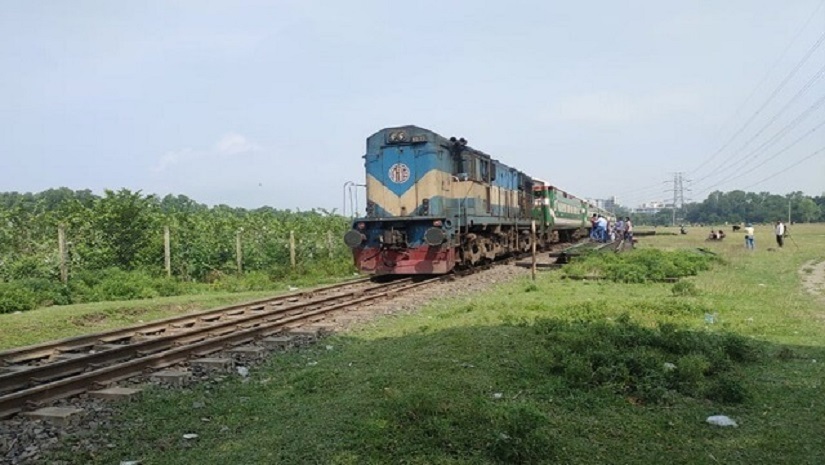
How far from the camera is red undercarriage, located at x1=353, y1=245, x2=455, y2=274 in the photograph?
57.6ft

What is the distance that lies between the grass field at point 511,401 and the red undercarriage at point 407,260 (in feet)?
23.7

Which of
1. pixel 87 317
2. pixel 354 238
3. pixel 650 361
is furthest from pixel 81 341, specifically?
pixel 354 238

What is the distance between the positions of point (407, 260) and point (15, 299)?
30.8ft

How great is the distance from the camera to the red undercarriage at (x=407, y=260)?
57.6 ft

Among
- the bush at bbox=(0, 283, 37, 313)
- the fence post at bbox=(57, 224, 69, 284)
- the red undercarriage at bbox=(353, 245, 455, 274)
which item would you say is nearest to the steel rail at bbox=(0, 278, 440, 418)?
the red undercarriage at bbox=(353, 245, 455, 274)

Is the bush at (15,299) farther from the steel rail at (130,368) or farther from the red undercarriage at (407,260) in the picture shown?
the red undercarriage at (407,260)

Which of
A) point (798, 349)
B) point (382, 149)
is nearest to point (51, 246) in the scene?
point (382, 149)

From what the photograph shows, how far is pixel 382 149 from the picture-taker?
739 inches

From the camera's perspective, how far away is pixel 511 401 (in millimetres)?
5957

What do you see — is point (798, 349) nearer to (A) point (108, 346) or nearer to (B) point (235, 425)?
(B) point (235, 425)

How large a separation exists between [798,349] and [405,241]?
1085 cm

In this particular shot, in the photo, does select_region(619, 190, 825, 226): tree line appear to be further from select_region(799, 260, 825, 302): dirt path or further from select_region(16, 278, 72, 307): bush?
select_region(16, 278, 72, 307): bush

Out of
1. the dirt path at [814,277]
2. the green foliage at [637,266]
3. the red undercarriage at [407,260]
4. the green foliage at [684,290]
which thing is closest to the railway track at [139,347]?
the red undercarriage at [407,260]

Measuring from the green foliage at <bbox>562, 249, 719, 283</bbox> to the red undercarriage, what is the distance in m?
3.65
